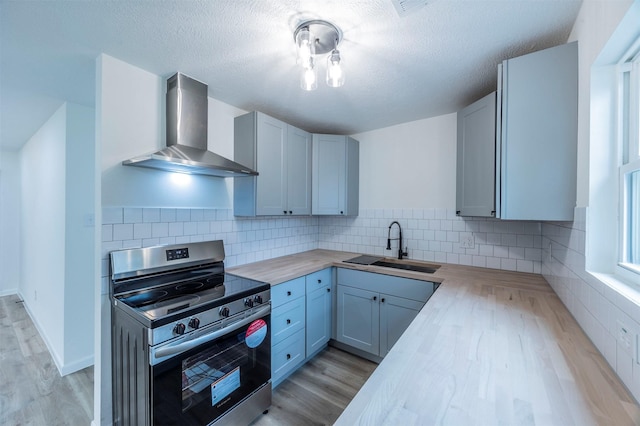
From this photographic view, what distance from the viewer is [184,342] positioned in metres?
1.38

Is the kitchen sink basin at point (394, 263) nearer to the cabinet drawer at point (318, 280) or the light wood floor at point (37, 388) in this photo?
the cabinet drawer at point (318, 280)

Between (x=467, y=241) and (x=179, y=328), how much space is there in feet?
7.92

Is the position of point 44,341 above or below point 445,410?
below

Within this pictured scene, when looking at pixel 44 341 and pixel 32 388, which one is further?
pixel 44 341

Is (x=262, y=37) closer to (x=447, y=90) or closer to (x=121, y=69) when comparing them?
(x=121, y=69)

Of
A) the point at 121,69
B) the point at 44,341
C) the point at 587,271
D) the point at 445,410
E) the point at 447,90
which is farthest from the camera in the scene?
the point at 44,341

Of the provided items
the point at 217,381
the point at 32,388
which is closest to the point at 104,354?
the point at 217,381

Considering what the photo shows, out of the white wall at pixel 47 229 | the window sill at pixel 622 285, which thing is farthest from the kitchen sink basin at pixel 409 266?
the white wall at pixel 47 229

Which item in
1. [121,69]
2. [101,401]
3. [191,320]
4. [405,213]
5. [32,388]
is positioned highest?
[121,69]

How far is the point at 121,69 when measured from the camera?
1.69 metres

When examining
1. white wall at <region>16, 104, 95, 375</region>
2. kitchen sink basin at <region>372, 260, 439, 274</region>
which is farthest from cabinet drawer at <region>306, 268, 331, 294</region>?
white wall at <region>16, 104, 95, 375</region>

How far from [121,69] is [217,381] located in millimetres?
2028

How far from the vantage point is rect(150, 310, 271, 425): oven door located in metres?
1.32

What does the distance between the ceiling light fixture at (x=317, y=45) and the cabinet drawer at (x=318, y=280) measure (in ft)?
5.13
